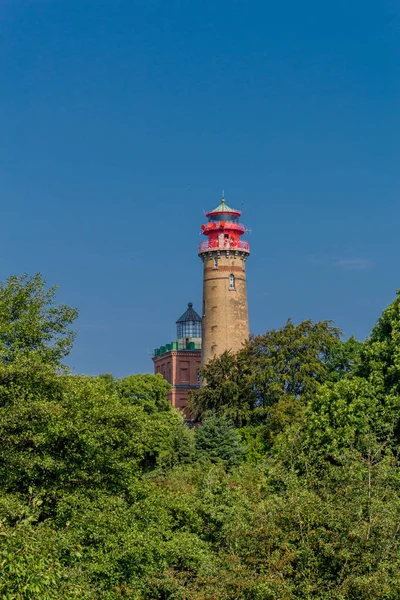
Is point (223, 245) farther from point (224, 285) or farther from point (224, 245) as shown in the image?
point (224, 285)

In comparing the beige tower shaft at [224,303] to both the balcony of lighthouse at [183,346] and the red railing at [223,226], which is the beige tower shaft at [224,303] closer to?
the red railing at [223,226]

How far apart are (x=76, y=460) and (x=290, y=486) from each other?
261 inches

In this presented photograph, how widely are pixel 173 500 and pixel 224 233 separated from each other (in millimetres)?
50962

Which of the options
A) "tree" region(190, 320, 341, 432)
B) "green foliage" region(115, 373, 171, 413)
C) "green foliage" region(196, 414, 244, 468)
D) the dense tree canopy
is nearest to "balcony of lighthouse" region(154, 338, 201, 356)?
"green foliage" region(115, 373, 171, 413)

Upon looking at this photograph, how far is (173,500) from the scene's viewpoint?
37312 millimetres

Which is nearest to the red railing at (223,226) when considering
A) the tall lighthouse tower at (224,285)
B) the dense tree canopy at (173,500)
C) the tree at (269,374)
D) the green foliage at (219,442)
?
the tall lighthouse tower at (224,285)

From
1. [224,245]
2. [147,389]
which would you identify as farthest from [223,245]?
[147,389]

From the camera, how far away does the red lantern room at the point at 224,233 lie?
86.2m

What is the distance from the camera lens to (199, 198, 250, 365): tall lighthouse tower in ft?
277

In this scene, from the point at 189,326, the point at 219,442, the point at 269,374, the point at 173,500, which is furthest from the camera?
the point at 189,326

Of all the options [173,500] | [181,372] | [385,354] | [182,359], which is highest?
[182,359]

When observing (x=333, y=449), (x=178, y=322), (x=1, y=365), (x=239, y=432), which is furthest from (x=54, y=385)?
(x=178, y=322)

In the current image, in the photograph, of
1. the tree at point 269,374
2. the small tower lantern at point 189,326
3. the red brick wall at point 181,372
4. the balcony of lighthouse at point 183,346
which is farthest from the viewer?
the small tower lantern at point 189,326

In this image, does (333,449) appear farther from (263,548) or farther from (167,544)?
(263,548)
